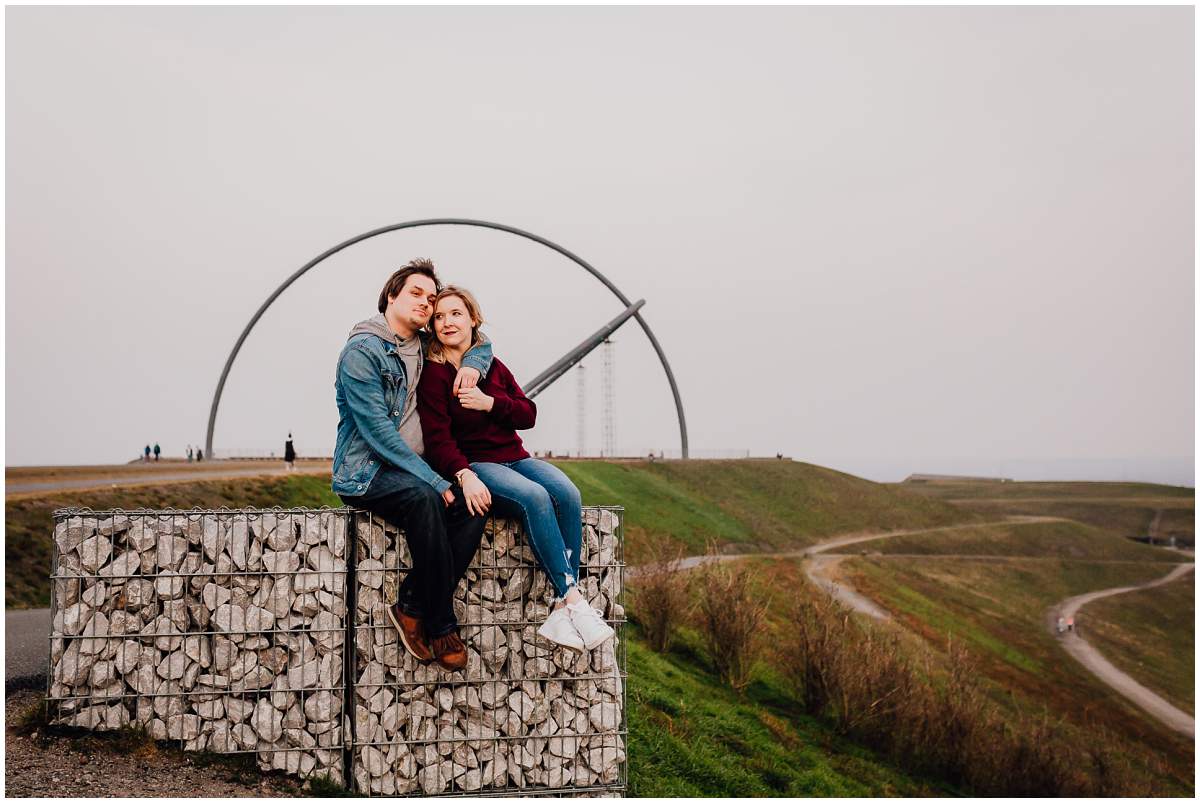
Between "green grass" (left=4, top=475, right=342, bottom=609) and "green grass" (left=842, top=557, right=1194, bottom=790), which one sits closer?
"green grass" (left=4, top=475, right=342, bottom=609)

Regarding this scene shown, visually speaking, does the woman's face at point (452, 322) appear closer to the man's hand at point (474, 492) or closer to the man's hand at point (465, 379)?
the man's hand at point (465, 379)

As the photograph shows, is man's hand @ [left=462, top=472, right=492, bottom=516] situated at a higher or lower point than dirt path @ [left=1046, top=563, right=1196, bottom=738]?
higher

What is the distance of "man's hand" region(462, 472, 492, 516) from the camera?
6.59 metres

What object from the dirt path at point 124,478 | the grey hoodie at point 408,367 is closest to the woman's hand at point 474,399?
the grey hoodie at point 408,367

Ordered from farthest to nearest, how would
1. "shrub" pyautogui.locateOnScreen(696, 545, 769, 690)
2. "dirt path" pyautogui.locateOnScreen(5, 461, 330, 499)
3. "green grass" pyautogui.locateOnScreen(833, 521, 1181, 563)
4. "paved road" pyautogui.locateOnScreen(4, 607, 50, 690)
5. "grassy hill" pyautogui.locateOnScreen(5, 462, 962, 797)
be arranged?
"green grass" pyautogui.locateOnScreen(833, 521, 1181, 563), "dirt path" pyautogui.locateOnScreen(5, 461, 330, 499), "shrub" pyautogui.locateOnScreen(696, 545, 769, 690), "grassy hill" pyautogui.locateOnScreen(5, 462, 962, 797), "paved road" pyautogui.locateOnScreen(4, 607, 50, 690)

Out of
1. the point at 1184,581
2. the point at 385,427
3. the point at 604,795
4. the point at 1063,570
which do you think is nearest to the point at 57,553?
the point at 385,427

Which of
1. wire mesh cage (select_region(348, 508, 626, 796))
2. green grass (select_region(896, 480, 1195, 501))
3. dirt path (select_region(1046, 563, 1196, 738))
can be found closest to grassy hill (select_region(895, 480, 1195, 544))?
green grass (select_region(896, 480, 1195, 501))

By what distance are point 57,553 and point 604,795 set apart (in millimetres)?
4622

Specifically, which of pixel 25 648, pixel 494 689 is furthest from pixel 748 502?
pixel 494 689

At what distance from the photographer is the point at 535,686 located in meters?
7.39

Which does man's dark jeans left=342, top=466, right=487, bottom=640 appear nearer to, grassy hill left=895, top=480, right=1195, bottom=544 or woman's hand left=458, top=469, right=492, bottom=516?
woman's hand left=458, top=469, right=492, bottom=516

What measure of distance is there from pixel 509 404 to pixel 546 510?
829mm

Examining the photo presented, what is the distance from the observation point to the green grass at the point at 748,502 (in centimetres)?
4850

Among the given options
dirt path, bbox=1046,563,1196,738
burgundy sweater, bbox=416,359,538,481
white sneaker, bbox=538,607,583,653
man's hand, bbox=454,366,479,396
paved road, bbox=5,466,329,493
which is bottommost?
dirt path, bbox=1046,563,1196,738
